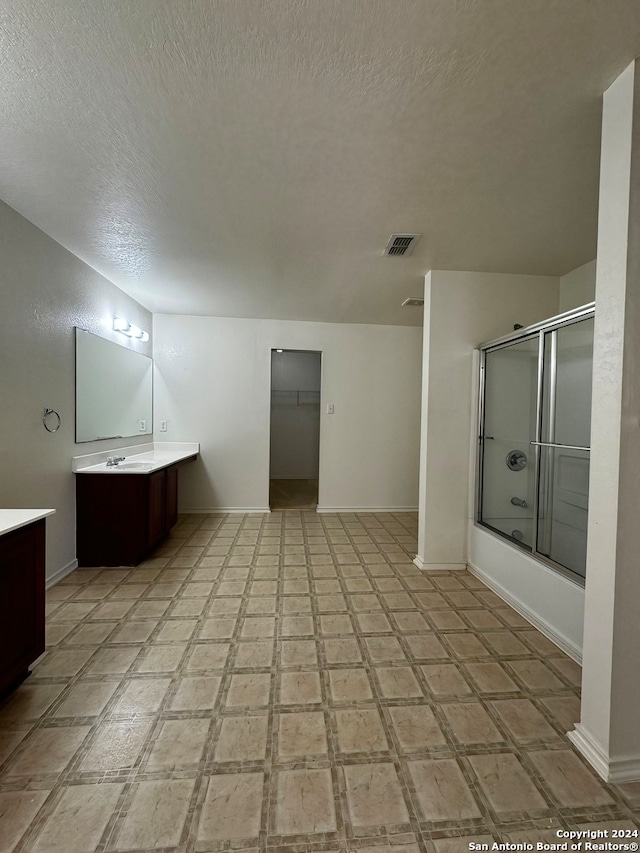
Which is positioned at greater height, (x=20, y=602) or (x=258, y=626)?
(x=20, y=602)

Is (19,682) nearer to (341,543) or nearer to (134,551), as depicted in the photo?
(134,551)

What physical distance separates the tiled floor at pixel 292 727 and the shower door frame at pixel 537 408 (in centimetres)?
43

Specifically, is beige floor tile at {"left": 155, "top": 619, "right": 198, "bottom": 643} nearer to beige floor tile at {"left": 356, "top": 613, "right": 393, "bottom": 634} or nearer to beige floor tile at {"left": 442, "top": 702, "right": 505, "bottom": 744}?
beige floor tile at {"left": 356, "top": 613, "right": 393, "bottom": 634}

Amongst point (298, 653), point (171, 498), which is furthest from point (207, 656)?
point (171, 498)

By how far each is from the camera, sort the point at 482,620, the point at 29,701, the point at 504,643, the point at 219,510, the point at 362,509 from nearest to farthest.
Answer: the point at 29,701
the point at 504,643
the point at 482,620
the point at 219,510
the point at 362,509

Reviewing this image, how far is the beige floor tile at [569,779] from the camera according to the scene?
123 centimetres

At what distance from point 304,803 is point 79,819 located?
689 mm

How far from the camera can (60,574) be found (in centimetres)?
282

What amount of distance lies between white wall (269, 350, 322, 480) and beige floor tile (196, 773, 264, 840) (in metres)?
5.66

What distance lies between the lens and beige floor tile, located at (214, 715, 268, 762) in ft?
4.46

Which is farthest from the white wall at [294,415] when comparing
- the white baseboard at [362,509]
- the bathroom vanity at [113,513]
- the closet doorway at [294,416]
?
the bathroom vanity at [113,513]

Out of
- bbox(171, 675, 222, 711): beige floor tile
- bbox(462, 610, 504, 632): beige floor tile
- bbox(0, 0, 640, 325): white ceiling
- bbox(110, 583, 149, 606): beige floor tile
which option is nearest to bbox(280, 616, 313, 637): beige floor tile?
bbox(171, 675, 222, 711): beige floor tile

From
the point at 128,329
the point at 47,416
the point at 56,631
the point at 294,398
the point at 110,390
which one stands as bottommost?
the point at 56,631

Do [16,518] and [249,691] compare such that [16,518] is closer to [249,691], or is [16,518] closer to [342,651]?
[249,691]
